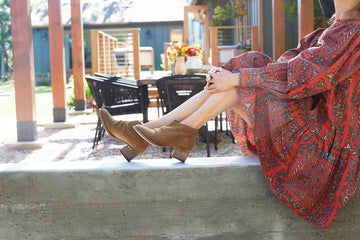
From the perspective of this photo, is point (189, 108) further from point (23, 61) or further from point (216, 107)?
point (23, 61)

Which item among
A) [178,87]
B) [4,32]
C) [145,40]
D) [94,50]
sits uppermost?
[4,32]

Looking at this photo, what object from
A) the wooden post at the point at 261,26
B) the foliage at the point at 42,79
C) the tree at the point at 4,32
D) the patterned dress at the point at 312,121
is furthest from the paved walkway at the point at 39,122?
the tree at the point at 4,32

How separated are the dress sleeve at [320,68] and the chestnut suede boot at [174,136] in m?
0.39

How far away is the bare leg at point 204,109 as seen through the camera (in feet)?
7.08

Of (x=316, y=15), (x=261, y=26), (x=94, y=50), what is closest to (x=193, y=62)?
(x=316, y=15)

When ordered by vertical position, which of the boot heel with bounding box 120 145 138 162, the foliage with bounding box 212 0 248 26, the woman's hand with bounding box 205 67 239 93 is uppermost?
the foliage with bounding box 212 0 248 26

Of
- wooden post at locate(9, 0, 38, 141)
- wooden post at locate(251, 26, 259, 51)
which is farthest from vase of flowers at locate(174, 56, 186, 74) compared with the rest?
wooden post at locate(251, 26, 259, 51)

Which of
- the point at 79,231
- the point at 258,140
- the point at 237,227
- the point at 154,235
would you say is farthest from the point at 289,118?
the point at 79,231

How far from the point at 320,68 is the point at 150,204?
0.94m

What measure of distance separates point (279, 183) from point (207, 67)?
4430 mm

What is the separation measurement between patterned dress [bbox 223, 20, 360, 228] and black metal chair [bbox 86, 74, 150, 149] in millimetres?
3200

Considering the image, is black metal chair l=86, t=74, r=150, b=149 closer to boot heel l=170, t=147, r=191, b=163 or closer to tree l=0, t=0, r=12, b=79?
boot heel l=170, t=147, r=191, b=163

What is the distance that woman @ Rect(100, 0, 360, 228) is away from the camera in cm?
201

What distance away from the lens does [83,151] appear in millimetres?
5133
